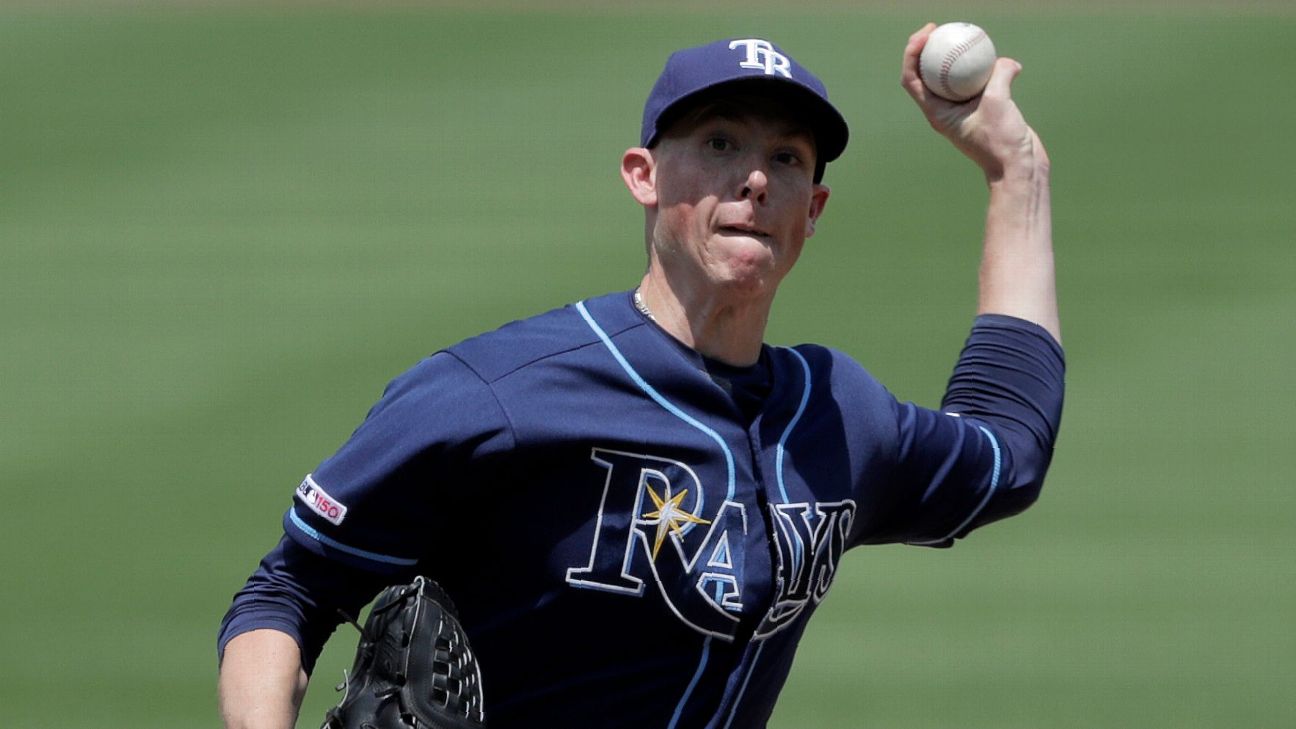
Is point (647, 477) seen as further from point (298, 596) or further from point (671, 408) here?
point (298, 596)

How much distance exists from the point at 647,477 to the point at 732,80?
630 mm

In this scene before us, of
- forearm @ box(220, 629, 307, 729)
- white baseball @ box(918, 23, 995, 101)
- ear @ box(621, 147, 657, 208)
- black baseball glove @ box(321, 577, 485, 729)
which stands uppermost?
white baseball @ box(918, 23, 995, 101)

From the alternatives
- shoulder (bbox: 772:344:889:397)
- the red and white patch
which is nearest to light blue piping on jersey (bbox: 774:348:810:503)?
shoulder (bbox: 772:344:889:397)

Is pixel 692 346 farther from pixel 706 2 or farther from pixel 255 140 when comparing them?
pixel 706 2

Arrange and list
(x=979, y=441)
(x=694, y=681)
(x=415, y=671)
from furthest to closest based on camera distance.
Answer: (x=979, y=441), (x=694, y=681), (x=415, y=671)

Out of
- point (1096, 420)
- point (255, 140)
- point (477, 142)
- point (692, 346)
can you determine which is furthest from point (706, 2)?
point (692, 346)

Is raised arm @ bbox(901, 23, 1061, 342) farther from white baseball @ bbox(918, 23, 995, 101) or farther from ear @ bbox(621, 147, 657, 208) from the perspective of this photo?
ear @ bbox(621, 147, 657, 208)

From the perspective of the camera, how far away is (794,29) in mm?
10742

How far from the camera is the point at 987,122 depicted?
3.56 metres

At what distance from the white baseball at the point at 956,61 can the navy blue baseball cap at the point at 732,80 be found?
14.8 inches

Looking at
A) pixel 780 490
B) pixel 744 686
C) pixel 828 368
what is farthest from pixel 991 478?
pixel 744 686

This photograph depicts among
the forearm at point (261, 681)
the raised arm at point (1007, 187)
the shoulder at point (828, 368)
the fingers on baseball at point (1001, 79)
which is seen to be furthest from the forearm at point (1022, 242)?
the forearm at point (261, 681)

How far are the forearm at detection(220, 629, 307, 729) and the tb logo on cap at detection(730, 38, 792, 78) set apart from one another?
1129 millimetres

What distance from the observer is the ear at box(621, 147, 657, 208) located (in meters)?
3.16
